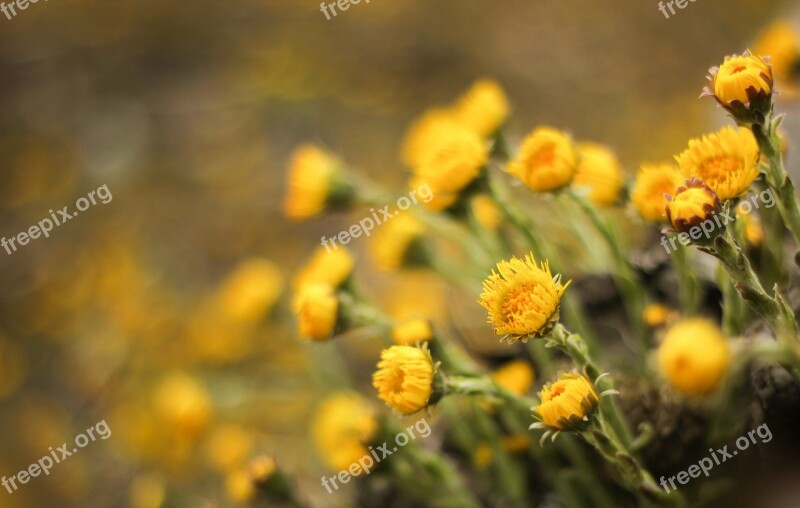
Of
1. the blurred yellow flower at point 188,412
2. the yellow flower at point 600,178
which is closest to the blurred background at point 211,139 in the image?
the blurred yellow flower at point 188,412

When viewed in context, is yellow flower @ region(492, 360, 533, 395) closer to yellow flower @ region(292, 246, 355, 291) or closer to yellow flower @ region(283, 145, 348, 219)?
yellow flower @ region(292, 246, 355, 291)

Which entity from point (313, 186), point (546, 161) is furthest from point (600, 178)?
point (313, 186)

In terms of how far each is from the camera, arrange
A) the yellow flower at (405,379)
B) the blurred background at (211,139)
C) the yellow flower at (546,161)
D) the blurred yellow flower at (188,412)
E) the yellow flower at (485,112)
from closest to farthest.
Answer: the yellow flower at (405,379)
the yellow flower at (546,161)
the yellow flower at (485,112)
the blurred yellow flower at (188,412)
the blurred background at (211,139)

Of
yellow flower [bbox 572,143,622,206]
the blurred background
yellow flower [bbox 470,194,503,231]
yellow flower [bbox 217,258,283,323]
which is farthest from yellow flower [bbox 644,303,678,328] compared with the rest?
the blurred background

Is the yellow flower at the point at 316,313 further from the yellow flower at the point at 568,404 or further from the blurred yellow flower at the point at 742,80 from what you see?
the blurred yellow flower at the point at 742,80

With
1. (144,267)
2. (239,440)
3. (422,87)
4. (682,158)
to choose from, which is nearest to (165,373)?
(144,267)

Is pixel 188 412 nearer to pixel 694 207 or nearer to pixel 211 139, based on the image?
pixel 694 207

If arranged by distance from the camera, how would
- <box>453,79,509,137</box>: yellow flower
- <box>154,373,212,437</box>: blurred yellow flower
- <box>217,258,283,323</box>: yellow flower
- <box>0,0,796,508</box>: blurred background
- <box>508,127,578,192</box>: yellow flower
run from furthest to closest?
1. <box>0,0,796,508</box>: blurred background
2. <box>217,258,283,323</box>: yellow flower
3. <box>154,373,212,437</box>: blurred yellow flower
4. <box>453,79,509,137</box>: yellow flower
5. <box>508,127,578,192</box>: yellow flower
